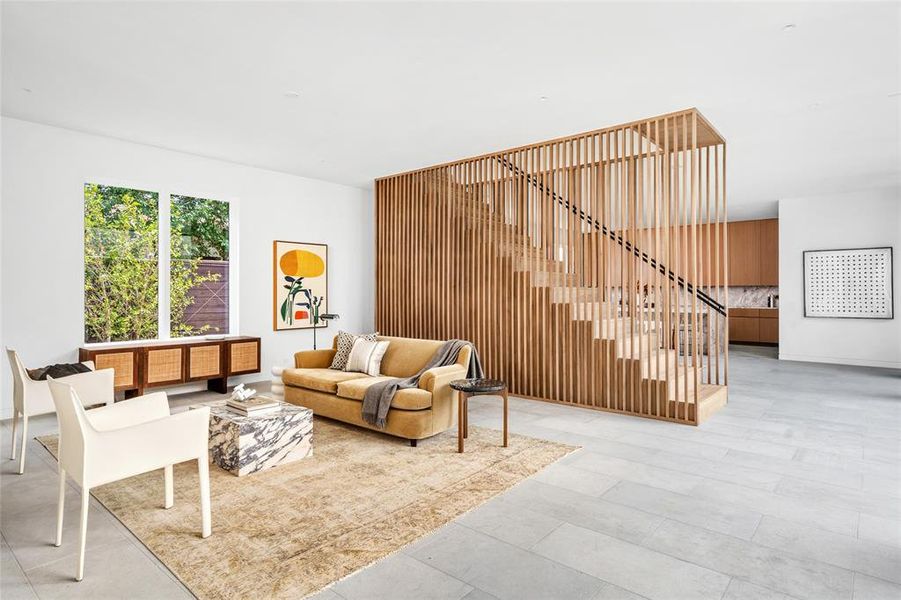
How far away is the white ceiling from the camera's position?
327 centimetres

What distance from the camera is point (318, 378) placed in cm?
491

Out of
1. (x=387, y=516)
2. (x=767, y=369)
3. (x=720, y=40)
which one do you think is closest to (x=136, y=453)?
(x=387, y=516)

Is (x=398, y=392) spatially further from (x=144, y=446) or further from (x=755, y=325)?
(x=755, y=325)

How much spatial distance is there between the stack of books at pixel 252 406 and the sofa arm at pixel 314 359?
1.60 metres

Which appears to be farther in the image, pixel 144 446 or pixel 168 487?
pixel 168 487

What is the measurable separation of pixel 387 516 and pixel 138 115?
4.67 m

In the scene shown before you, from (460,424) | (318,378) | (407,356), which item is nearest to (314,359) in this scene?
(318,378)

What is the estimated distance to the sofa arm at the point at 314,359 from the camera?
5590mm

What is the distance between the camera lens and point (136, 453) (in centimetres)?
246

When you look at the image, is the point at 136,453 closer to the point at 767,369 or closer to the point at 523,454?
the point at 523,454

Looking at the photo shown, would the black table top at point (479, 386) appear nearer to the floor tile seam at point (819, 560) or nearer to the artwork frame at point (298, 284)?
Answer: the floor tile seam at point (819, 560)

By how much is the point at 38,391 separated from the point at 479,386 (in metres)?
3.33

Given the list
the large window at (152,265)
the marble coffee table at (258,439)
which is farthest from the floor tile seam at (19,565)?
the large window at (152,265)

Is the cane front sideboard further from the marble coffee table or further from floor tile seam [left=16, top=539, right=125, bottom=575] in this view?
floor tile seam [left=16, top=539, right=125, bottom=575]
